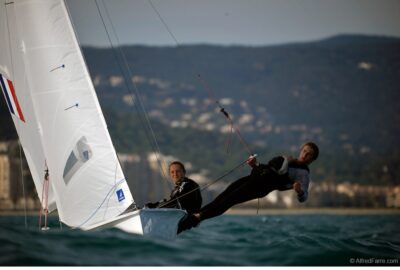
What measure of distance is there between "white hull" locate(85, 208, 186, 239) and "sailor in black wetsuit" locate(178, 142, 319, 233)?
4.8 inches

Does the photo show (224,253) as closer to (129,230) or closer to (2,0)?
(129,230)

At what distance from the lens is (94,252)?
28.2 ft

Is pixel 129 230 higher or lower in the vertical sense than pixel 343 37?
lower

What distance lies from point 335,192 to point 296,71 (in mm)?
46984

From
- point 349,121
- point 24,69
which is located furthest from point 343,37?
point 24,69

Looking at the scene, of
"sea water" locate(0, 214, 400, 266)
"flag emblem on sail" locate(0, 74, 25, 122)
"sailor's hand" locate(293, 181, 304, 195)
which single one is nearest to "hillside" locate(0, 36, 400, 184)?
"sea water" locate(0, 214, 400, 266)

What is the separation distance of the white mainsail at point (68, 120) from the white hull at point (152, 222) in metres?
0.30

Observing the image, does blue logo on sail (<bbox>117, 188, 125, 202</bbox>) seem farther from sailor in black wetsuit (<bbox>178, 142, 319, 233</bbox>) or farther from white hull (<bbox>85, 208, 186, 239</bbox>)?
sailor in black wetsuit (<bbox>178, 142, 319, 233</bbox>)

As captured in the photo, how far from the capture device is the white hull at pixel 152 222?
8.56 m

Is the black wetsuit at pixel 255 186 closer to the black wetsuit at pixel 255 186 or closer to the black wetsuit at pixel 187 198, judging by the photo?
the black wetsuit at pixel 255 186

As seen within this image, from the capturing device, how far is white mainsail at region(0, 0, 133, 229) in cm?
902

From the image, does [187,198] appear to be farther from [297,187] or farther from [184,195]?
[297,187]

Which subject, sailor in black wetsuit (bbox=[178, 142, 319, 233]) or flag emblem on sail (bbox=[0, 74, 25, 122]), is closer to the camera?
sailor in black wetsuit (bbox=[178, 142, 319, 233])

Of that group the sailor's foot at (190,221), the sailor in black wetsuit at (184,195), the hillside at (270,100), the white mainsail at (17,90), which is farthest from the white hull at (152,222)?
the hillside at (270,100)
